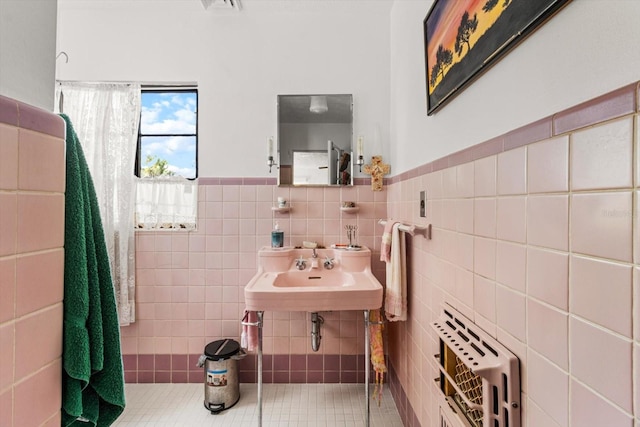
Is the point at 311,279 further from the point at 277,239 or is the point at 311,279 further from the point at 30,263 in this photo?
the point at 30,263

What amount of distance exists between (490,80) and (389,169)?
1.12m

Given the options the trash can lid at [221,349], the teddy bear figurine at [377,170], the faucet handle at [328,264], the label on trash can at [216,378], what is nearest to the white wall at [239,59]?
the teddy bear figurine at [377,170]

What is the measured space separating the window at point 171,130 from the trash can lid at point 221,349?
114 centimetres

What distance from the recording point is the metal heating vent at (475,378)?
0.68 meters

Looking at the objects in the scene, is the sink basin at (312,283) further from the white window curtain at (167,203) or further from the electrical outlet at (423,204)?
the white window curtain at (167,203)

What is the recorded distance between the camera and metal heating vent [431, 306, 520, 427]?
0.68 meters

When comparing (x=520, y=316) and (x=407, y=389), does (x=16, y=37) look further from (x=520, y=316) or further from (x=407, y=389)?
(x=407, y=389)

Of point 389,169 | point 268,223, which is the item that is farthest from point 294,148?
point 389,169

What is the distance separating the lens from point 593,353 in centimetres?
49

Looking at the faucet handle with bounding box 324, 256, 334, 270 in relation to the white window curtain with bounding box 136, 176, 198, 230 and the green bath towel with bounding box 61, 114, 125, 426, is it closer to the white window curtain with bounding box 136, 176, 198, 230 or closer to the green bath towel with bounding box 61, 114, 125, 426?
the white window curtain with bounding box 136, 176, 198, 230

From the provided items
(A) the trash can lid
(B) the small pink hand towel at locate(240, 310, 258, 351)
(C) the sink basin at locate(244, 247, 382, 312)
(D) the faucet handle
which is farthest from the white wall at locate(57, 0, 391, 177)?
(A) the trash can lid

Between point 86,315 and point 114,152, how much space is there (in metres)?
1.67

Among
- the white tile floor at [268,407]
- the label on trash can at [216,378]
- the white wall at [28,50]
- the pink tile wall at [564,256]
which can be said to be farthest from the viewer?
the label on trash can at [216,378]

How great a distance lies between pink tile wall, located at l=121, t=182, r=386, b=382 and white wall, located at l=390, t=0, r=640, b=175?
94 centimetres
